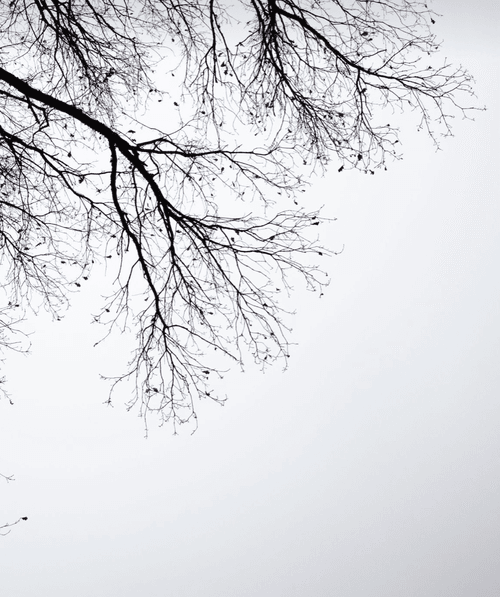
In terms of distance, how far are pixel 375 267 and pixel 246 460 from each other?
738 centimetres

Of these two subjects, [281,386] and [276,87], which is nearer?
[276,87]

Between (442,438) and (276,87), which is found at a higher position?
(442,438)

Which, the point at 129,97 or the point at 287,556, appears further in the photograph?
the point at 287,556

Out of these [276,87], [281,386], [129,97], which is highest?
[281,386]

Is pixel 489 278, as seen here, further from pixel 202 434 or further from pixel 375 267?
pixel 202 434

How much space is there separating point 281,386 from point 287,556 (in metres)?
5.26

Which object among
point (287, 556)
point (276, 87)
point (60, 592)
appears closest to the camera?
point (276, 87)

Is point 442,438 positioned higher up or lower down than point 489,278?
lower down

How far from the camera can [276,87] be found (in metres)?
5.24

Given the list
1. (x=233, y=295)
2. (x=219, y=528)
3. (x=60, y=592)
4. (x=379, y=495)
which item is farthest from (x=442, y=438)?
(x=233, y=295)

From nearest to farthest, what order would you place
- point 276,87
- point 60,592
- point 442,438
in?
1. point 276,87
2. point 60,592
3. point 442,438

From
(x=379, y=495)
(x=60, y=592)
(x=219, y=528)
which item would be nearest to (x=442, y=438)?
(x=379, y=495)

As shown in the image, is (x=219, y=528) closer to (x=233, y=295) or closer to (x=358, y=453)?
(x=358, y=453)

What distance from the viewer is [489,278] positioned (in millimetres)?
22172
